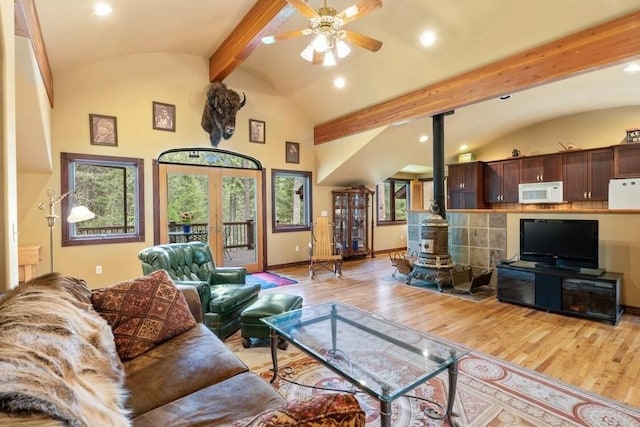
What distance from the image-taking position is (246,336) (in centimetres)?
286

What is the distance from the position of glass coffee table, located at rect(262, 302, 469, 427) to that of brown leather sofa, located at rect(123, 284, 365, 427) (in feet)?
1.70

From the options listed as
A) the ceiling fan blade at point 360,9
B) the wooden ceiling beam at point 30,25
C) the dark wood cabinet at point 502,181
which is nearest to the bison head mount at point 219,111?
the wooden ceiling beam at point 30,25

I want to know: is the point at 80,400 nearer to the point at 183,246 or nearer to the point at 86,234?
the point at 183,246

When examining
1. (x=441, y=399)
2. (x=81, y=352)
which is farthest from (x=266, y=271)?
(x=81, y=352)

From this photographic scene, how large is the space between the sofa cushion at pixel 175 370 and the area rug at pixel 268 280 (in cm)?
329

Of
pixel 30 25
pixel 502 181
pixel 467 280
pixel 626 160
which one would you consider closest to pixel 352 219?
pixel 467 280

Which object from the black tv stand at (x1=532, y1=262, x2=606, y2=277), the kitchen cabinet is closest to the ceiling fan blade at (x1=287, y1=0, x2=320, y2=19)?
the black tv stand at (x1=532, y1=262, x2=606, y2=277)

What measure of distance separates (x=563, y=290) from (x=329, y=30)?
3789mm

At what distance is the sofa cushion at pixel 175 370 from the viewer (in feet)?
4.75

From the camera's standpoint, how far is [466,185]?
24.7 feet

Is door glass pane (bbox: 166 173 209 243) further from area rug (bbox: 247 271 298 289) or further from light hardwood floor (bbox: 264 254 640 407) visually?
light hardwood floor (bbox: 264 254 640 407)

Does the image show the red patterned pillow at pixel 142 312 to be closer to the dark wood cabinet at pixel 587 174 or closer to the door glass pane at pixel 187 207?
the door glass pane at pixel 187 207

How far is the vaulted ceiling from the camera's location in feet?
10.5

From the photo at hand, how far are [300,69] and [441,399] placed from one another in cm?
511
